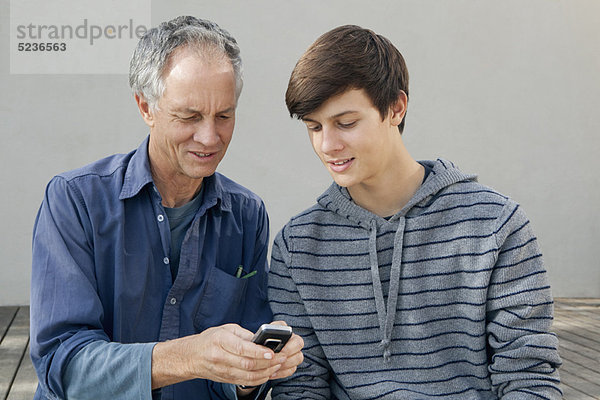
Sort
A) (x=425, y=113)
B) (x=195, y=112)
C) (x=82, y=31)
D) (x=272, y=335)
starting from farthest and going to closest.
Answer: (x=425, y=113) < (x=82, y=31) < (x=195, y=112) < (x=272, y=335)

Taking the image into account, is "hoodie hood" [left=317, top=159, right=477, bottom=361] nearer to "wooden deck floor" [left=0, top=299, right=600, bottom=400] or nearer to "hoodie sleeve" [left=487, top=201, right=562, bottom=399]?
"hoodie sleeve" [left=487, top=201, right=562, bottom=399]

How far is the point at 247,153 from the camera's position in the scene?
5.37 meters

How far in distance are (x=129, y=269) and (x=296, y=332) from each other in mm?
458

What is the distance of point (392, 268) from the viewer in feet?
6.16

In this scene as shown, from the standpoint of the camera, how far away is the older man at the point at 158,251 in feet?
5.51

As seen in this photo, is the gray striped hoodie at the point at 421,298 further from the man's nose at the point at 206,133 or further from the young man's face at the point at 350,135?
the man's nose at the point at 206,133

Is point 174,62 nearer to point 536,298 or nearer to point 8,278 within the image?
point 536,298

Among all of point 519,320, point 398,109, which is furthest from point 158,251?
point 519,320

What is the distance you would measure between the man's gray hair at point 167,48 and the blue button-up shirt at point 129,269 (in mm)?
183

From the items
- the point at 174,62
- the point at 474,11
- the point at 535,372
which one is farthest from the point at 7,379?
the point at 474,11

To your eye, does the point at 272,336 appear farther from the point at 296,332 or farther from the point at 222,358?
the point at 296,332

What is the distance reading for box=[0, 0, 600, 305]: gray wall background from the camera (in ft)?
16.9

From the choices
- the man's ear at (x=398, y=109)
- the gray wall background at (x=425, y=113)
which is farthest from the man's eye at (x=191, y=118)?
the gray wall background at (x=425, y=113)

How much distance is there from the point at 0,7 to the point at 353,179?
4052 millimetres
